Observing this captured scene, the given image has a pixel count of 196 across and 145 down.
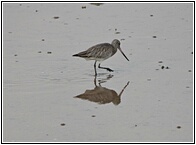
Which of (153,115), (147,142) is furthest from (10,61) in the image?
(147,142)

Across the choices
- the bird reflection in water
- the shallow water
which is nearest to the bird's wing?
the shallow water

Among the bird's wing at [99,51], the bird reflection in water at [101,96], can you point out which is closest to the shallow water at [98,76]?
the bird reflection in water at [101,96]

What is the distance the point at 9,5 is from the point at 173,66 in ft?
18.1

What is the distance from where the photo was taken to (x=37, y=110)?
29.7 ft

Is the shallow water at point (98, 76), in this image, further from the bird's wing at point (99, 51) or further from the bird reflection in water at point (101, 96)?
the bird's wing at point (99, 51)

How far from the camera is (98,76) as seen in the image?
1077 centimetres

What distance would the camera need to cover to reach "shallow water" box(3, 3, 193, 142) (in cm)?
833

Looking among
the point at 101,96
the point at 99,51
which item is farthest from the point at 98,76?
the point at 101,96

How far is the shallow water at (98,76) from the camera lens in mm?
8328

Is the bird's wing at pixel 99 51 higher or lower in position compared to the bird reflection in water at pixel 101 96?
higher

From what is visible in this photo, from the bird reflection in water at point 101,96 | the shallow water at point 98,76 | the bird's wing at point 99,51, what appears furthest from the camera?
the bird's wing at point 99,51

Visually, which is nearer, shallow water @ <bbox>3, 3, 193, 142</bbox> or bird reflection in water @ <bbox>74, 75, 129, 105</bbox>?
shallow water @ <bbox>3, 3, 193, 142</bbox>

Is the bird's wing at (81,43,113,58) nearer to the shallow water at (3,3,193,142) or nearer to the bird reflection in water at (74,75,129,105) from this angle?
the shallow water at (3,3,193,142)

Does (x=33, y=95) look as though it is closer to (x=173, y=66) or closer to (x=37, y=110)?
(x=37, y=110)
